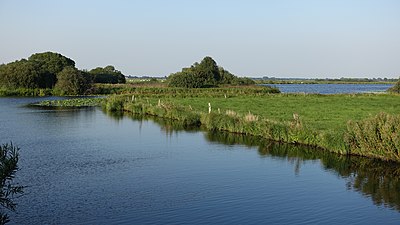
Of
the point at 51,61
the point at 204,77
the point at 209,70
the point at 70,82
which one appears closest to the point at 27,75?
the point at 70,82

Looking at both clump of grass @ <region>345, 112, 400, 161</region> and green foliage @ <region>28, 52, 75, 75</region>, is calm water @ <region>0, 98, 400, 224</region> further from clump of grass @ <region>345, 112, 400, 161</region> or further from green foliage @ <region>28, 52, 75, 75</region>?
green foliage @ <region>28, 52, 75, 75</region>

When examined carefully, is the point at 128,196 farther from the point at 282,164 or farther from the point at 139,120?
the point at 139,120

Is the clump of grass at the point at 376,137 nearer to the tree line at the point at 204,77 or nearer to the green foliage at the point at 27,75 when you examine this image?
the tree line at the point at 204,77

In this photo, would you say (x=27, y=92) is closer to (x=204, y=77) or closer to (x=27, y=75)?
(x=27, y=75)

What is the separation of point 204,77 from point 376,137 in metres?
76.4

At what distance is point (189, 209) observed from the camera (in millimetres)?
14875

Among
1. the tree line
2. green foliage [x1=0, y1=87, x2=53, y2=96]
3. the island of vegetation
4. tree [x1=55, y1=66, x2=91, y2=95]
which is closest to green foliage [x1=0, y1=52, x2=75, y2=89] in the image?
green foliage [x1=0, y1=87, x2=53, y2=96]

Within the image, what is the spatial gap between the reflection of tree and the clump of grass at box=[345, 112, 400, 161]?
1.53ft

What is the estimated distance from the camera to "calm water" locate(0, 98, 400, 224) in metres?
14.3

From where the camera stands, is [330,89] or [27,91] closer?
[27,91]

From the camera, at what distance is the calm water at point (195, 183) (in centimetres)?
1434

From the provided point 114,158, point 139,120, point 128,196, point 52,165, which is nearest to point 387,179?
point 128,196

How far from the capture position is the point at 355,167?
2141 cm

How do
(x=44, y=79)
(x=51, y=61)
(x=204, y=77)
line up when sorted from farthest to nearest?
1. (x=51, y=61)
2. (x=204, y=77)
3. (x=44, y=79)
